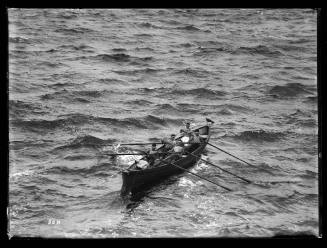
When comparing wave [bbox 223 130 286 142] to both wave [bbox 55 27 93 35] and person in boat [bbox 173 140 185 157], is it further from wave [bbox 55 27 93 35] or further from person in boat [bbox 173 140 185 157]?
wave [bbox 55 27 93 35]

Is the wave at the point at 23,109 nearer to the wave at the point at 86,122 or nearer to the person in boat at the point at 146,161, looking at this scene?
the wave at the point at 86,122

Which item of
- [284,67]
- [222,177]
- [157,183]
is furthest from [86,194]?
[284,67]

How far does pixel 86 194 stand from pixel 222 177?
333 inches

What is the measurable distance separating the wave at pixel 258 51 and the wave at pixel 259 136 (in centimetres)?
809

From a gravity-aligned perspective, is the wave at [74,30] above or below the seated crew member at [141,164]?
above

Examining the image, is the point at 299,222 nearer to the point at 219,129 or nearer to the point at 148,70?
the point at 219,129

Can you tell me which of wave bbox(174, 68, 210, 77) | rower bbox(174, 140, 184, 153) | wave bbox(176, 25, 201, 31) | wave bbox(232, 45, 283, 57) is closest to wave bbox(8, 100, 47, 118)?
rower bbox(174, 140, 184, 153)

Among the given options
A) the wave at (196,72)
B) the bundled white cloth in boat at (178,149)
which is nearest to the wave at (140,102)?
the wave at (196,72)

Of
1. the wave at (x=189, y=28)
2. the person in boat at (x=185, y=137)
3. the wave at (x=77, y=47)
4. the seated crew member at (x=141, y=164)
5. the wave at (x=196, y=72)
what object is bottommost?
the seated crew member at (x=141, y=164)

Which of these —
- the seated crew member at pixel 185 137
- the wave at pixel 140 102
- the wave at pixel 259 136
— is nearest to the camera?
the seated crew member at pixel 185 137

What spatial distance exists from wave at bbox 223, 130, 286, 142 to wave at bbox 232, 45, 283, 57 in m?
8.09

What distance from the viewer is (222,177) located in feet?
82.4

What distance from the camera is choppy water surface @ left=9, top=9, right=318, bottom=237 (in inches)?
827

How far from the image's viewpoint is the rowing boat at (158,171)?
22.0 meters
